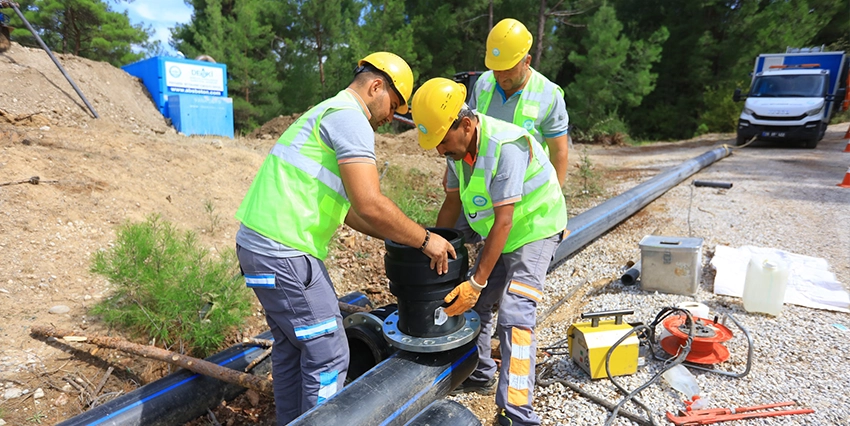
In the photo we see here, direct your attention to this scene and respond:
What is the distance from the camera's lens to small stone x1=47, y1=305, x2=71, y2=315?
142 inches

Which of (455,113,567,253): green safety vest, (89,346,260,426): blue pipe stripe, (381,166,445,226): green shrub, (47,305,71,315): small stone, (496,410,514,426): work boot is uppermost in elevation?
(455,113,567,253): green safety vest

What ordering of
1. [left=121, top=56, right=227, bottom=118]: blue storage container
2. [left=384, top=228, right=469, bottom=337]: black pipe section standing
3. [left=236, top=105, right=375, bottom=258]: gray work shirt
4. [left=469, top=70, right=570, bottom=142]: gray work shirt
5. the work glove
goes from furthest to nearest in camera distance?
[left=121, top=56, right=227, bottom=118]: blue storage container → [left=469, top=70, right=570, bottom=142]: gray work shirt → the work glove → [left=384, top=228, right=469, bottom=337]: black pipe section standing → [left=236, top=105, right=375, bottom=258]: gray work shirt

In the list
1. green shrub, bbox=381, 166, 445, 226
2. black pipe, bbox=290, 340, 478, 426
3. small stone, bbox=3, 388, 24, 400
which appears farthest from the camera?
green shrub, bbox=381, 166, 445, 226

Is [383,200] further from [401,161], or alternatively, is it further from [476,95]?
[401,161]

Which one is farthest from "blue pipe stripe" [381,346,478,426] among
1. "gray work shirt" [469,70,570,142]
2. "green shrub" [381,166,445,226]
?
"green shrub" [381,166,445,226]

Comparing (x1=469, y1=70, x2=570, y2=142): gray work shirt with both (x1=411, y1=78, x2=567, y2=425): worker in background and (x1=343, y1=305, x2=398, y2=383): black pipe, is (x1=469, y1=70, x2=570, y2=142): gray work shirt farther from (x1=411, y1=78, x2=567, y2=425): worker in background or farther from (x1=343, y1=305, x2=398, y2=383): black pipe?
(x1=343, y1=305, x2=398, y2=383): black pipe

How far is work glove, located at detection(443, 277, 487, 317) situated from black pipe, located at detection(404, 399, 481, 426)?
1.47 ft

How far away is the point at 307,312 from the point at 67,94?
12.0 metres

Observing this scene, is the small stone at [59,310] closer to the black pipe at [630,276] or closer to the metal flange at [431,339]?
the metal flange at [431,339]

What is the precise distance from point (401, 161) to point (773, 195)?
6.23 m

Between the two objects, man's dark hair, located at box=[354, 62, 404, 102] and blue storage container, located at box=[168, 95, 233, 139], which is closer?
man's dark hair, located at box=[354, 62, 404, 102]

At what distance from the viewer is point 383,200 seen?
2.11m

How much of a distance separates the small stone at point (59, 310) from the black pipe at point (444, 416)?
303 centimetres

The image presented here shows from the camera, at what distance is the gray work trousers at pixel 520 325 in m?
2.51
